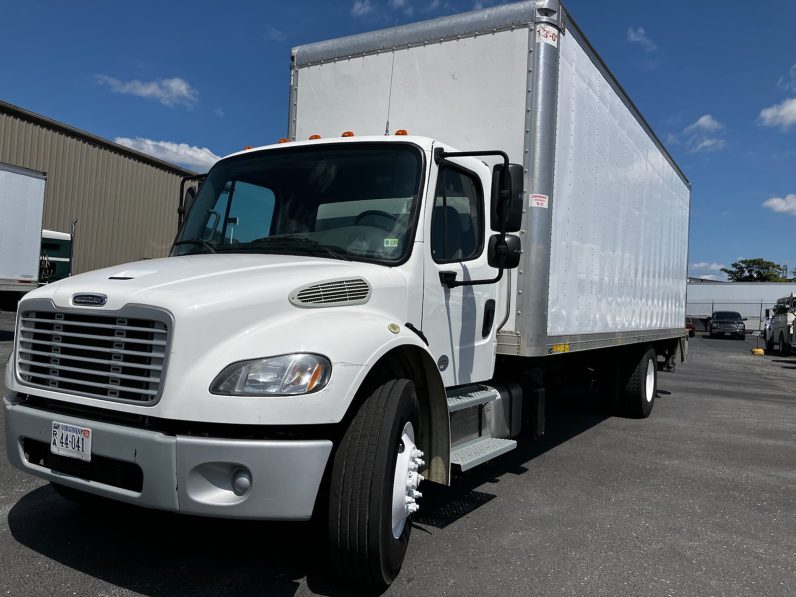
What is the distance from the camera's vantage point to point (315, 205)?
159 inches

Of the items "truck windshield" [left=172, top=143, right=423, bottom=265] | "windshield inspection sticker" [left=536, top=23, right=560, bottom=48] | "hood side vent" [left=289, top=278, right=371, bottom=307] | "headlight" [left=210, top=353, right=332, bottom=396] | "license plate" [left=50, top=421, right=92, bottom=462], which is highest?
"windshield inspection sticker" [left=536, top=23, right=560, bottom=48]

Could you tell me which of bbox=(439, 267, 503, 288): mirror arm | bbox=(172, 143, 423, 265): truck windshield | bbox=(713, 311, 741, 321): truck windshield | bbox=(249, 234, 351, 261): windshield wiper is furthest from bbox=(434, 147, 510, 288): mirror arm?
bbox=(713, 311, 741, 321): truck windshield

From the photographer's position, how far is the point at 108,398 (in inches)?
115

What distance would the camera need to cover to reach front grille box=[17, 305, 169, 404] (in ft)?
9.29

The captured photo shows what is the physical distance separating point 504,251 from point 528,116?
1.51m

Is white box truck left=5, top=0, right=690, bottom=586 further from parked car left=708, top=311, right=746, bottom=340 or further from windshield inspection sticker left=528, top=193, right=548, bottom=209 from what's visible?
parked car left=708, top=311, right=746, bottom=340

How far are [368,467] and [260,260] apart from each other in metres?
1.33

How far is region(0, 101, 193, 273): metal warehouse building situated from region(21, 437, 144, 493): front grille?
54.4 ft

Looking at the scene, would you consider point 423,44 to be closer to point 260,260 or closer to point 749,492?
point 260,260

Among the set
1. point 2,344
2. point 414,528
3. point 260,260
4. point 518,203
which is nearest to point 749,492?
point 414,528

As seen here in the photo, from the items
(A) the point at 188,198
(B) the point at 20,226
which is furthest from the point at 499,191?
(B) the point at 20,226

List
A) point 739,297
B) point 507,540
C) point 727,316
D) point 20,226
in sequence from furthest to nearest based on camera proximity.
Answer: point 739,297 → point 727,316 → point 20,226 → point 507,540

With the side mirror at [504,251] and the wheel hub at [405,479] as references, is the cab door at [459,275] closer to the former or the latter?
the side mirror at [504,251]

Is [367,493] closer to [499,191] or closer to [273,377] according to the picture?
[273,377]
